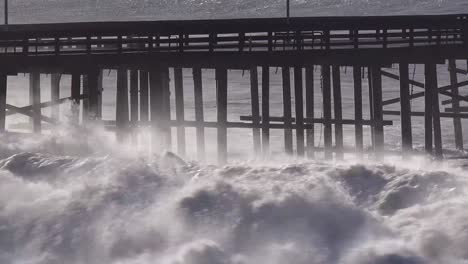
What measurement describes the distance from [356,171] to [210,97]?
34.6m

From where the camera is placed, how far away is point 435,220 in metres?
12.1

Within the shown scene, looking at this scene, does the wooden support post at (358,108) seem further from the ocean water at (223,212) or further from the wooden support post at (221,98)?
the ocean water at (223,212)

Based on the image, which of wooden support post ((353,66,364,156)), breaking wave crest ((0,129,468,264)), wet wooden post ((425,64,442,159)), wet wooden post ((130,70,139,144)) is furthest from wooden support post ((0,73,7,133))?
wet wooden post ((425,64,442,159))

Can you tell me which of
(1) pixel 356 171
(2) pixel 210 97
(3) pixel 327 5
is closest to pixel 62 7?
(3) pixel 327 5

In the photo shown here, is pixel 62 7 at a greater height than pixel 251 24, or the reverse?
pixel 62 7

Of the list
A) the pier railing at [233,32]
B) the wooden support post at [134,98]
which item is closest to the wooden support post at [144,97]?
the pier railing at [233,32]

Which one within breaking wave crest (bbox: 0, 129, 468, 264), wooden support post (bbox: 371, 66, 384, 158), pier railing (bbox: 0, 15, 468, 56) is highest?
pier railing (bbox: 0, 15, 468, 56)

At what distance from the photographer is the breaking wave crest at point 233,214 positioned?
471 inches

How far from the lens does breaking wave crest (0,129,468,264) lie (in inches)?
471

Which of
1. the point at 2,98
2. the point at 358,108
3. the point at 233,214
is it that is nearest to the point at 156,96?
the point at 2,98

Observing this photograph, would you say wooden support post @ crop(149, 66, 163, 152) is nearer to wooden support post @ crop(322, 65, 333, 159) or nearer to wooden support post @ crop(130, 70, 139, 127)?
wooden support post @ crop(130, 70, 139, 127)

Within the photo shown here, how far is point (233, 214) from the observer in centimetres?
1293

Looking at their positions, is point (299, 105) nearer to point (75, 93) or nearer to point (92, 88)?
point (92, 88)

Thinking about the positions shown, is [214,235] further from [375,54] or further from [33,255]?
[375,54]
